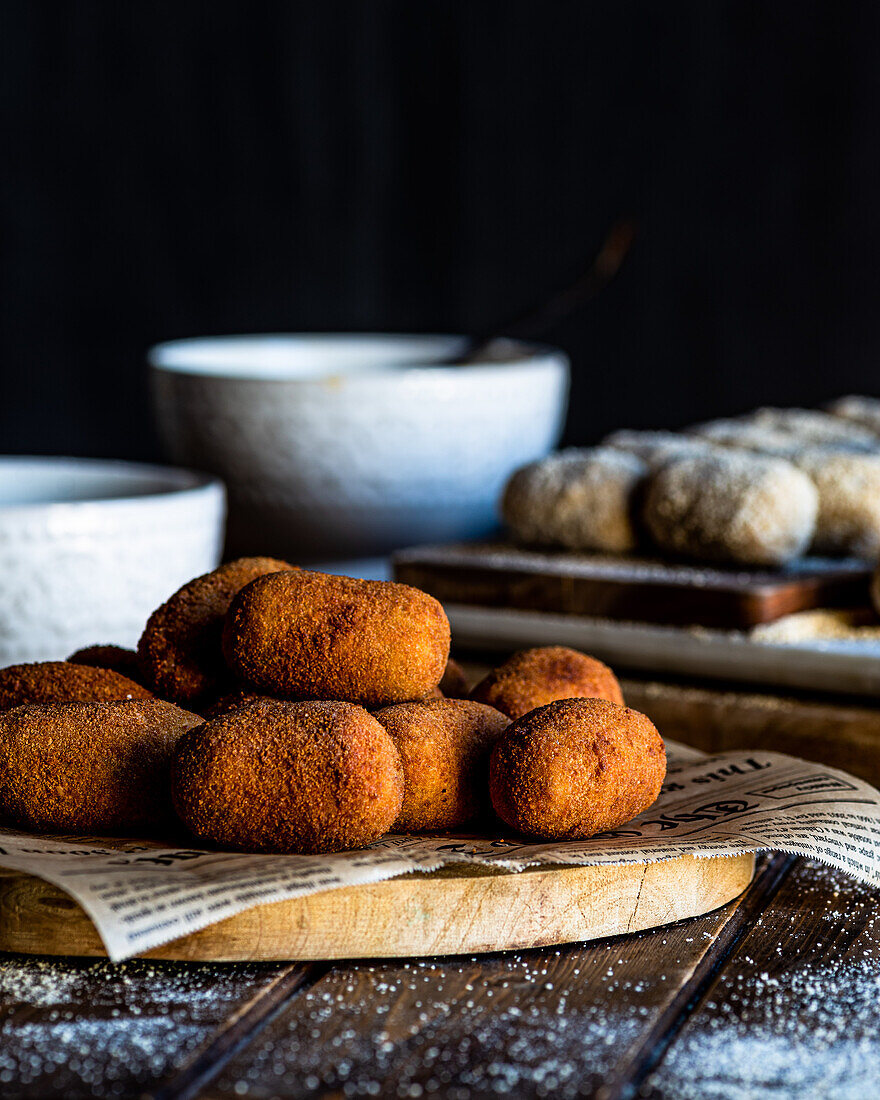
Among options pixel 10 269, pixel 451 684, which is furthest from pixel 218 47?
Answer: pixel 451 684

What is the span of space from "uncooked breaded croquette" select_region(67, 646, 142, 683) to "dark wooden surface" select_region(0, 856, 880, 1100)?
9.9 inches

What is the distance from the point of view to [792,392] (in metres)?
2.90

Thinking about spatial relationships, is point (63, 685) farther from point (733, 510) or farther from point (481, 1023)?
point (733, 510)

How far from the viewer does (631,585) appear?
4.12 ft

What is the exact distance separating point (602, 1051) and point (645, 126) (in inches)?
100

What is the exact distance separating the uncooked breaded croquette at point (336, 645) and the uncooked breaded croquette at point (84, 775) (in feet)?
0.22

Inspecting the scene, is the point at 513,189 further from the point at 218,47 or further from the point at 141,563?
the point at 141,563

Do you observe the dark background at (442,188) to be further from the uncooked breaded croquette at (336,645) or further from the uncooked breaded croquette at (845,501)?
the uncooked breaded croquette at (336,645)

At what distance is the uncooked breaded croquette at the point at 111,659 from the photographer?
38.0 inches

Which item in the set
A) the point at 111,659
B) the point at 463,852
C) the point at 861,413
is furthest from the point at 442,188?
the point at 463,852

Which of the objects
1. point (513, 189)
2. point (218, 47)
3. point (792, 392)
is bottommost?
point (792, 392)

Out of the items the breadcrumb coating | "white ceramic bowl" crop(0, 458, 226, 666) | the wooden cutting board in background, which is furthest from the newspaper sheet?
the breadcrumb coating

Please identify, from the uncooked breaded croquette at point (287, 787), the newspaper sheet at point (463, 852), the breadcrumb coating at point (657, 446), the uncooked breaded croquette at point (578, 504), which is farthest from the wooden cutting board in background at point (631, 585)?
the uncooked breaded croquette at point (287, 787)

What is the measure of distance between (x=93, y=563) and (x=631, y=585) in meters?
0.44
